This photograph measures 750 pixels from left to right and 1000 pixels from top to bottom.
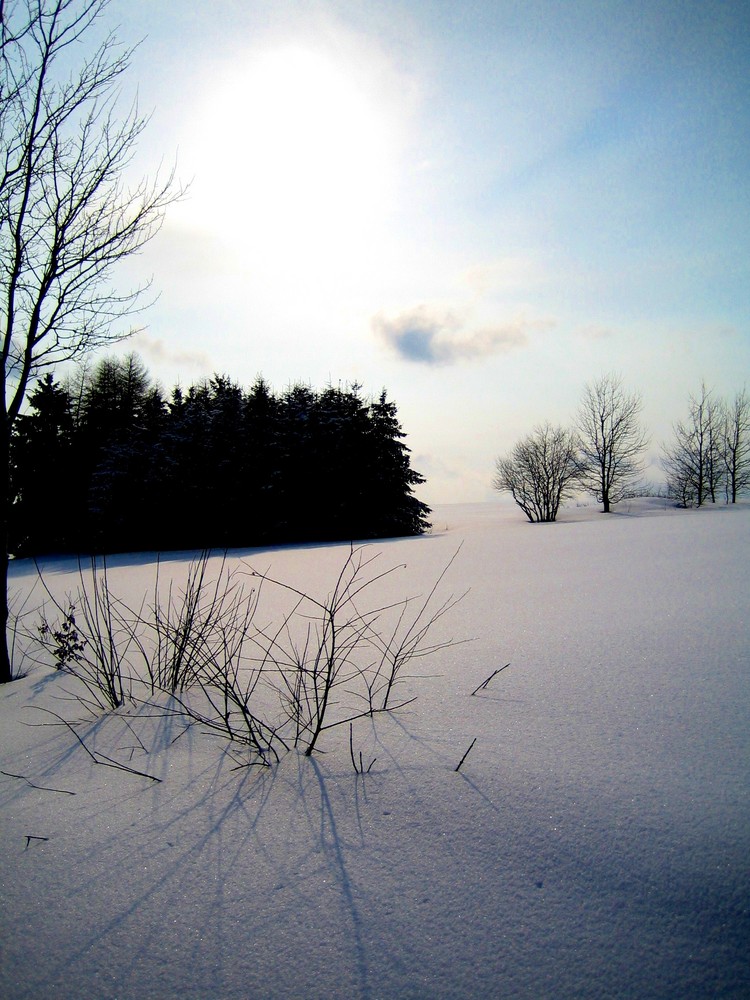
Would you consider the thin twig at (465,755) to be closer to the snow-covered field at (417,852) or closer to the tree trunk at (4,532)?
the snow-covered field at (417,852)

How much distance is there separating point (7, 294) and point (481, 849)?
5.00 m

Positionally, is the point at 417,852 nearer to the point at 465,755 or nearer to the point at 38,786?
the point at 465,755

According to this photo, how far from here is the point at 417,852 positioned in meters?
1.45

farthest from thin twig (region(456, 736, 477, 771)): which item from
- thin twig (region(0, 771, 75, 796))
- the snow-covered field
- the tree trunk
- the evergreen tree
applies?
the evergreen tree

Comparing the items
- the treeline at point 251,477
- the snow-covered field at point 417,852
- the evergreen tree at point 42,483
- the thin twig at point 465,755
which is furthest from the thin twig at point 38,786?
the evergreen tree at point 42,483

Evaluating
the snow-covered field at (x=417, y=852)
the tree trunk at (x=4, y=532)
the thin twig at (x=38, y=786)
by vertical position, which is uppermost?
the tree trunk at (x=4, y=532)

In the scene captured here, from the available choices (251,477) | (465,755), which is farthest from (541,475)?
(465,755)

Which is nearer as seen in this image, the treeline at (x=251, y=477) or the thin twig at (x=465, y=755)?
the thin twig at (x=465, y=755)

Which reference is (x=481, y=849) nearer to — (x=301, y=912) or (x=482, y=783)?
(x=482, y=783)

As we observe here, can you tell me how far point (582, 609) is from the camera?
159 inches

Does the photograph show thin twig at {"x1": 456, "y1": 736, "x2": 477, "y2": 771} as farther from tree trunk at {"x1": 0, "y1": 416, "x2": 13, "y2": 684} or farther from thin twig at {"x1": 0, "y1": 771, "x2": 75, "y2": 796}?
tree trunk at {"x1": 0, "y1": 416, "x2": 13, "y2": 684}

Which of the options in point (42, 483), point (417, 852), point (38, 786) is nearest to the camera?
point (417, 852)

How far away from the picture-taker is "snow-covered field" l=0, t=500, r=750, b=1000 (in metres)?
1.15

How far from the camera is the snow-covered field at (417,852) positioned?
1.15 metres
